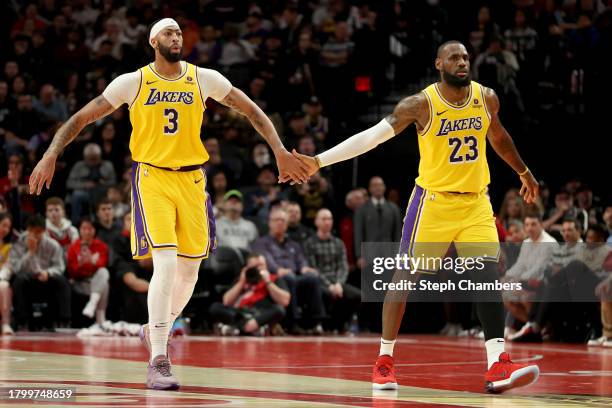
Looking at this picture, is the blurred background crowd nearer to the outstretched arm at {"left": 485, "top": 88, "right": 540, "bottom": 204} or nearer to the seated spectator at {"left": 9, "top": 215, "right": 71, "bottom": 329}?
the seated spectator at {"left": 9, "top": 215, "right": 71, "bottom": 329}

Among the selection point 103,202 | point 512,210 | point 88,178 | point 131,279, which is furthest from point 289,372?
point 88,178

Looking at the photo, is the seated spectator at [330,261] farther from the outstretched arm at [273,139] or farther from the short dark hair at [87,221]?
the outstretched arm at [273,139]

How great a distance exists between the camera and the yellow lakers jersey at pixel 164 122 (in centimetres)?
769

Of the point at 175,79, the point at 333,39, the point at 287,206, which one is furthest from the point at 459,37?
the point at 175,79

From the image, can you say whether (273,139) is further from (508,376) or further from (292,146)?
(292,146)

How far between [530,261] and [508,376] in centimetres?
678

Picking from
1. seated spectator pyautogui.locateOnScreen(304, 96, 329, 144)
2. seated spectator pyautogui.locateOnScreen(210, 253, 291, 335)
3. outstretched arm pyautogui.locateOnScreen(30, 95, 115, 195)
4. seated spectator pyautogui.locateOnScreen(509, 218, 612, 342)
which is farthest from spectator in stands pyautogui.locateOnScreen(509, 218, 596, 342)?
outstretched arm pyautogui.locateOnScreen(30, 95, 115, 195)

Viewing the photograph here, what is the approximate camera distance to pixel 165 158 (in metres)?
7.67

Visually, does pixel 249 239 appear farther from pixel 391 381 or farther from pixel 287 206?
pixel 391 381

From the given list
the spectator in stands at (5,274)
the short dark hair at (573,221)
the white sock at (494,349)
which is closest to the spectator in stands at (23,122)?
the spectator in stands at (5,274)

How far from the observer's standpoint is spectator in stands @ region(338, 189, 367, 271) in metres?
16.4

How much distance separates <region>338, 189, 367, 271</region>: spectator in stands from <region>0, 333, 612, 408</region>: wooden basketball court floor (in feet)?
10.4

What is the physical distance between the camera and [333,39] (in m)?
19.5

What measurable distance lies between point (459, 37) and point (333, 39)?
217cm
